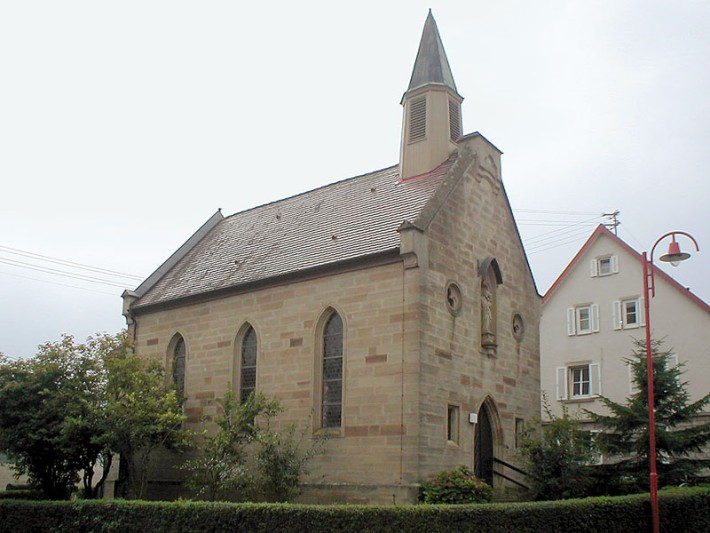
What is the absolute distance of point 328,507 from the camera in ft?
50.5

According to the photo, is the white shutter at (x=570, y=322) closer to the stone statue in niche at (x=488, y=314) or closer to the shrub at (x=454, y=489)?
the stone statue in niche at (x=488, y=314)

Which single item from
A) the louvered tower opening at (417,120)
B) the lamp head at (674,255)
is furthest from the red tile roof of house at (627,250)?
the lamp head at (674,255)

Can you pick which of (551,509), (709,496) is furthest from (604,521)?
(709,496)

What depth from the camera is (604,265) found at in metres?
40.6

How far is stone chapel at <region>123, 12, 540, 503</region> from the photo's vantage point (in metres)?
19.9

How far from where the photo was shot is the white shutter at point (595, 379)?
128 feet

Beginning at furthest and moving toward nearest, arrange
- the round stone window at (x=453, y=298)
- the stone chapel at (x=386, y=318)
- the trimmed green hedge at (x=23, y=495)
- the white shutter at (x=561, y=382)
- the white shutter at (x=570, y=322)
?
1. the white shutter at (x=570, y=322)
2. the white shutter at (x=561, y=382)
3. the trimmed green hedge at (x=23, y=495)
4. the round stone window at (x=453, y=298)
5. the stone chapel at (x=386, y=318)

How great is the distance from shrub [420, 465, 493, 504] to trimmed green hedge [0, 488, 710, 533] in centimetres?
274

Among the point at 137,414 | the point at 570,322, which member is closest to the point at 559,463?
the point at 137,414

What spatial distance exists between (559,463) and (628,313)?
20404mm

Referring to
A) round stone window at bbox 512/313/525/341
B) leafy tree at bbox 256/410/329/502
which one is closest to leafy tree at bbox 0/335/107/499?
leafy tree at bbox 256/410/329/502

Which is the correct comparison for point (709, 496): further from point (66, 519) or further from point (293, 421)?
point (66, 519)

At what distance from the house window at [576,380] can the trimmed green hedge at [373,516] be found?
19.9 meters

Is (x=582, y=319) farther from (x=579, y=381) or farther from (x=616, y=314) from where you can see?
(x=579, y=381)
